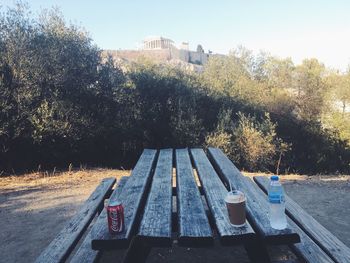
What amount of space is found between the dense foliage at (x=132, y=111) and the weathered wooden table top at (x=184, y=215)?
6.83 meters

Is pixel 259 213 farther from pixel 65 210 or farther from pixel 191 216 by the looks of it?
pixel 65 210

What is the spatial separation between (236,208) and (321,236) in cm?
107

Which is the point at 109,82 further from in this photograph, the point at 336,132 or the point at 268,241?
the point at 336,132

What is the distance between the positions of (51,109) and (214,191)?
25.0 feet

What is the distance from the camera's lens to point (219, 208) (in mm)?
2359

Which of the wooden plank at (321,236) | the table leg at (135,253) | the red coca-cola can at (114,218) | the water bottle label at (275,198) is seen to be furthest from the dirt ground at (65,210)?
the red coca-cola can at (114,218)

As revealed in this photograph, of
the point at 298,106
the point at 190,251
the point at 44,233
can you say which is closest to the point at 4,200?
the point at 44,233

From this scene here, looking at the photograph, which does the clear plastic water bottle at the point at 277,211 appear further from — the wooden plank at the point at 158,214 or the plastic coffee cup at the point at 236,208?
the wooden plank at the point at 158,214

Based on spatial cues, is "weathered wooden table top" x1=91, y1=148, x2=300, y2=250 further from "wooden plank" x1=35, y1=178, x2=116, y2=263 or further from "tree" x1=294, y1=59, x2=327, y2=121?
"tree" x1=294, y1=59, x2=327, y2=121

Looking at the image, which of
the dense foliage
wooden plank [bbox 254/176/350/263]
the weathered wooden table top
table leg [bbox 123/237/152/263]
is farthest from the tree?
table leg [bbox 123/237/152/263]

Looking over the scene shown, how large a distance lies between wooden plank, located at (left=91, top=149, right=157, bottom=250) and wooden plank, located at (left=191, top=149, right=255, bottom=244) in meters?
0.51

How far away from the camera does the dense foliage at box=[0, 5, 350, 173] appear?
9.41 meters

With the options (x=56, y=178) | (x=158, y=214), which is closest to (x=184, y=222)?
(x=158, y=214)

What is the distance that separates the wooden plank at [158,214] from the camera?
1906mm
